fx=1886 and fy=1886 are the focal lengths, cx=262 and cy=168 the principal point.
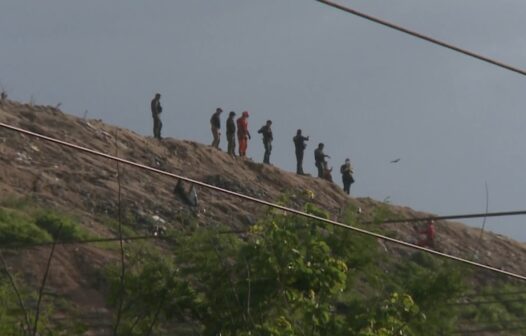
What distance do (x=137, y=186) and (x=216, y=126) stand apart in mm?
2613

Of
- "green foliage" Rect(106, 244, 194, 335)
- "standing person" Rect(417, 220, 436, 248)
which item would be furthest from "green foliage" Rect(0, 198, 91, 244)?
"green foliage" Rect(106, 244, 194, 335)

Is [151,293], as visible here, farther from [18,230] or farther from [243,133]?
[243,133]

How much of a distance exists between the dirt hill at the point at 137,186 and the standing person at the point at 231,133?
322 millimetres

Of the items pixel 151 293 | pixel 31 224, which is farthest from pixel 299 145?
pixel 151 293

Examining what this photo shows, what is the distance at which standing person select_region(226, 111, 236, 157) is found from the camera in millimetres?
43719

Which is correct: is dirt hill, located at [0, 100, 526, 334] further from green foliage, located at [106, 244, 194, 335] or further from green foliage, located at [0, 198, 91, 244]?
green foliage, located at [106, 244, 194, 335]

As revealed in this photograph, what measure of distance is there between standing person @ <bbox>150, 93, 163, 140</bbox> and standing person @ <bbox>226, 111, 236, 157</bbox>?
165cm

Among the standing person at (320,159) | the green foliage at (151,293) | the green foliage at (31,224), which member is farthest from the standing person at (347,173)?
the green foliage at (151,293)

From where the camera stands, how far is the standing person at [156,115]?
141 feet

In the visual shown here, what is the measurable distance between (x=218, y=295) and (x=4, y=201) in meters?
17.4

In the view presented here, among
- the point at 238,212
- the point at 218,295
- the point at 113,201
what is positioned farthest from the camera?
the point at 238,212

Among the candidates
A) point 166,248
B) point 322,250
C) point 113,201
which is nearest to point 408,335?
point 322,250

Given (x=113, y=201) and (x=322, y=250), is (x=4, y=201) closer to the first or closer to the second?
(x=113, y=201)

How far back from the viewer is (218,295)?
2234cm
